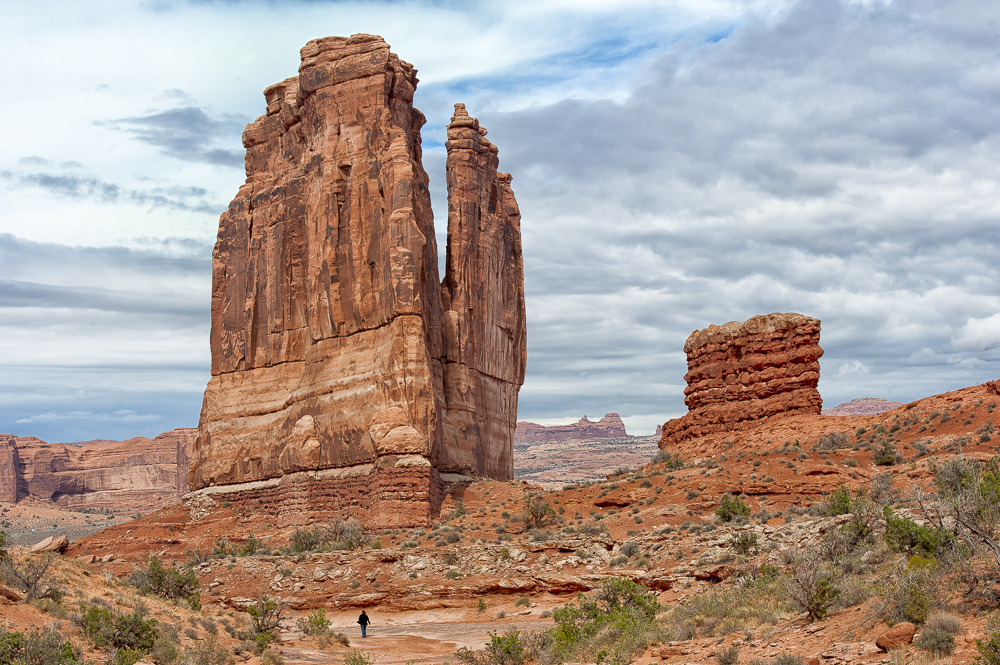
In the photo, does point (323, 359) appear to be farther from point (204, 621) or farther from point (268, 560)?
point (204, 621)

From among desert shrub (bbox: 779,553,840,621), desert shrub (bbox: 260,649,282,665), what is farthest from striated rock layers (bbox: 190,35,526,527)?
desert shrub (bbox: 779,553,840,621)

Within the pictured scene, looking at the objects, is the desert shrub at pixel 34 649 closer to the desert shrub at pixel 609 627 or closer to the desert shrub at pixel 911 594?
the desert shrub at pixel 609 627

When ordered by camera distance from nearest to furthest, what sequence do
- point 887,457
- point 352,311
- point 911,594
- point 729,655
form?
point 911,594, point 729,655, point 887,457, point 352,311

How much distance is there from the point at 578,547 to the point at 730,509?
4.98 meters

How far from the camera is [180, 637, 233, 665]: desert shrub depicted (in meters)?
16.3

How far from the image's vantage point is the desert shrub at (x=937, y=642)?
431 inches

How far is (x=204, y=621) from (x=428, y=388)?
64.2 feet

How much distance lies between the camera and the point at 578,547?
1140 inches

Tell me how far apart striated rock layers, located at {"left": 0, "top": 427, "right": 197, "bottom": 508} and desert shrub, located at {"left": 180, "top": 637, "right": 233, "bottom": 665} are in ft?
376

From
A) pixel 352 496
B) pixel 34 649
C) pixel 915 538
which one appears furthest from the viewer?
pixel 352 496

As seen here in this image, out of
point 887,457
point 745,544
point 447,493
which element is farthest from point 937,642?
point 447,493

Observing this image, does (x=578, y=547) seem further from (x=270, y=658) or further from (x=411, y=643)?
(x=270, y=658)

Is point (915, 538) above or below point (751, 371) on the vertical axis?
below

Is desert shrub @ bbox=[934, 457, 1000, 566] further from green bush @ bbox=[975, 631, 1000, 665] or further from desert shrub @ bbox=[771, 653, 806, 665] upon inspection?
desert shrub @ bbox=[771, 653, 806, 665]
